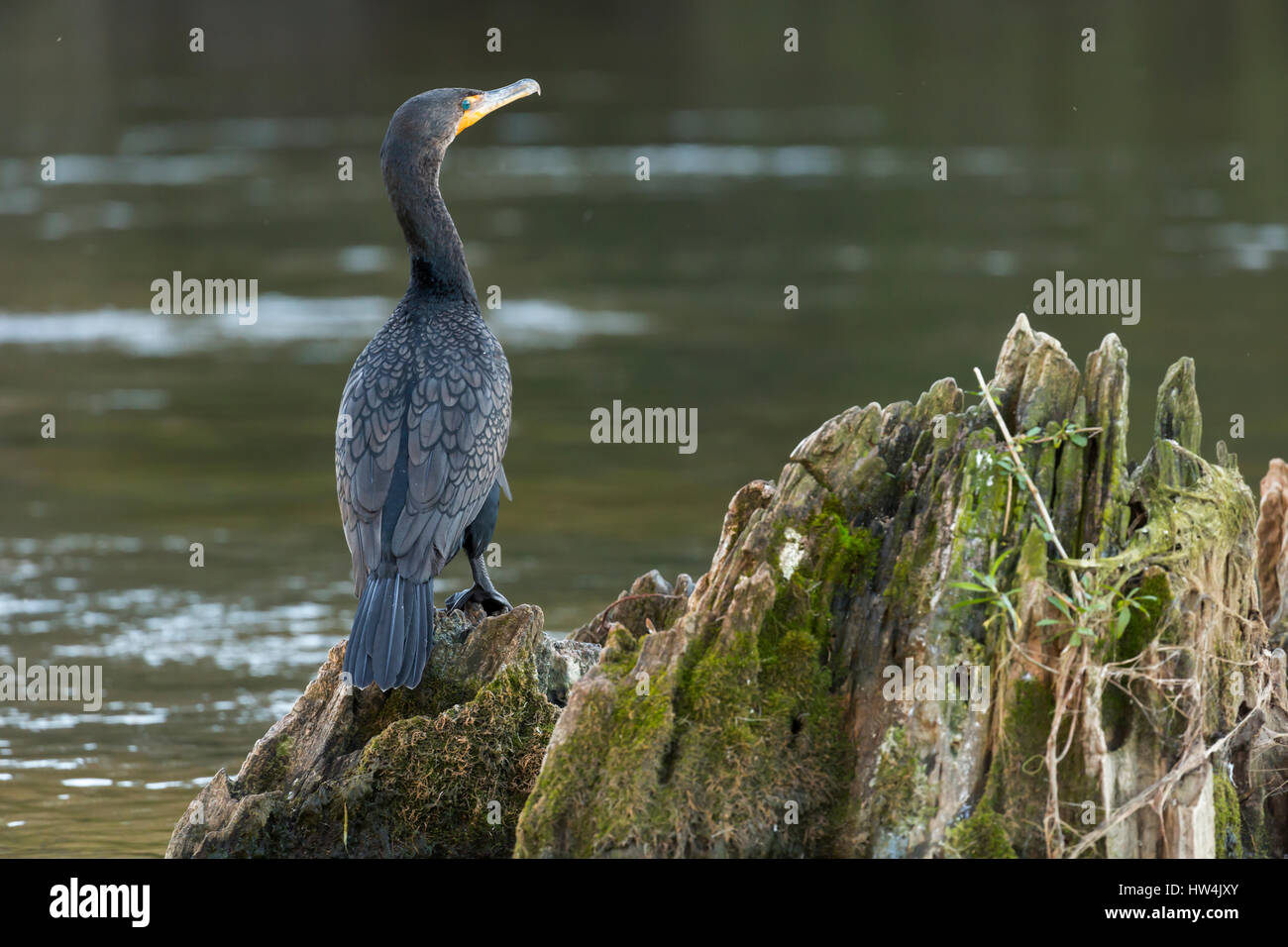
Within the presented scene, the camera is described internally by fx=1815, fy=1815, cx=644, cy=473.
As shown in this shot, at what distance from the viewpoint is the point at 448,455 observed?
715 cm

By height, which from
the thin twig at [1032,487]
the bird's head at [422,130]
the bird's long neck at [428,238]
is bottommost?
the thin twig at [1032,487]

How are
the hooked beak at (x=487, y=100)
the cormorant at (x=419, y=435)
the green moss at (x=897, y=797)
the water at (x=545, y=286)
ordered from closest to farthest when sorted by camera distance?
the green moss at (x=897, y=797), the cormorant at (x=419, y=435), the hooked beak at (x=487, y=100), the water at (x=545, y=286)

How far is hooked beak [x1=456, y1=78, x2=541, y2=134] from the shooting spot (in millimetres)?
8174

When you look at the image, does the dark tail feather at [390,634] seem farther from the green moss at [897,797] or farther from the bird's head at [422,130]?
the bird's head at [422,130]

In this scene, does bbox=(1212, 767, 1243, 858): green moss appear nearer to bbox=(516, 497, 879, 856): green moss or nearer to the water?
bbox=(516, 497, 879, 856): green moss

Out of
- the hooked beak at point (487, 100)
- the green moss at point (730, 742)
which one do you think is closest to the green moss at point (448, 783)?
the green moss at point (730, 742)

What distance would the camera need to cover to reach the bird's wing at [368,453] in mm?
6945

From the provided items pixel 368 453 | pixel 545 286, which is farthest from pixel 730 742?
pixel 545 286

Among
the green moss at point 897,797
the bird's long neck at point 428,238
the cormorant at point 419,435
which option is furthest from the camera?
the bird's long neck at point 428,238

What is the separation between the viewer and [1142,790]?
216 inches

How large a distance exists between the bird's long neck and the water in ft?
9.99

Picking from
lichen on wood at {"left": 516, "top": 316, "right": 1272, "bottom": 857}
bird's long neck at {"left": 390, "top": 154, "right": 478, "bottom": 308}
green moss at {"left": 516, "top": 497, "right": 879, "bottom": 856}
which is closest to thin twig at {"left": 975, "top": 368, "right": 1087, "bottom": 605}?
lichen on wood at {"left": 516, "top": 316, "right": 1272, "bottom": 857}

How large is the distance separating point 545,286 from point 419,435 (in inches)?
631

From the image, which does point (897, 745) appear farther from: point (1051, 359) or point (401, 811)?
point (401, 811)
